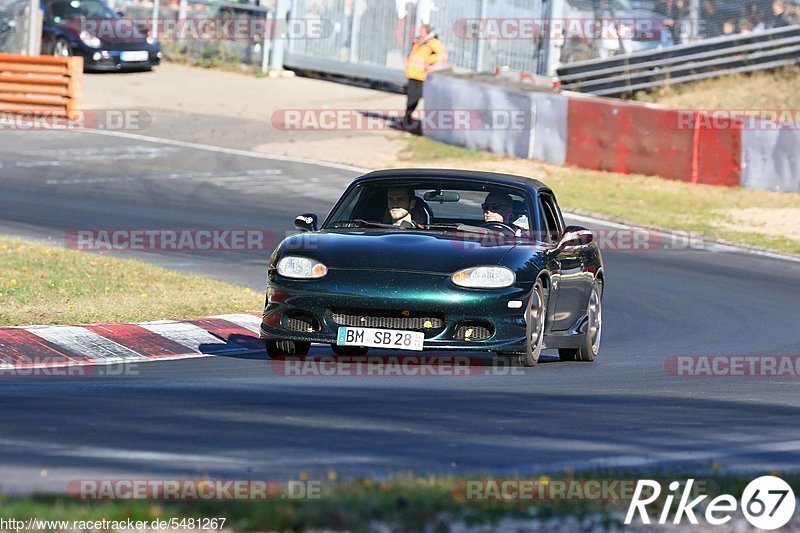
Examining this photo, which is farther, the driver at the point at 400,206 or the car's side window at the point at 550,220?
the car's side window at the point at 550,220

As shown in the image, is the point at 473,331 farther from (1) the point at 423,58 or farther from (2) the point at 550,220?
(1) the point at 423,58

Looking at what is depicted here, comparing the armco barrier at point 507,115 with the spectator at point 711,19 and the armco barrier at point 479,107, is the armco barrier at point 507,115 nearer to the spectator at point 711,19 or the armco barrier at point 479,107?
the armco barrier at point 479,107

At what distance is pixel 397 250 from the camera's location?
9.81 metres

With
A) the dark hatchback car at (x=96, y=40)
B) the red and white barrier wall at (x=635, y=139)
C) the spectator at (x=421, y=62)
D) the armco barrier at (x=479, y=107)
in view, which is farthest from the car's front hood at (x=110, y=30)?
the red and white barrier wall at (x=635, y=139)

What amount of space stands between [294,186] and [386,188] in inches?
488

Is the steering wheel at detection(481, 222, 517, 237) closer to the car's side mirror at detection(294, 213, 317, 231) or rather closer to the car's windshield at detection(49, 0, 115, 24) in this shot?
the car's side mirror at detection(294, 213, 317, 231)

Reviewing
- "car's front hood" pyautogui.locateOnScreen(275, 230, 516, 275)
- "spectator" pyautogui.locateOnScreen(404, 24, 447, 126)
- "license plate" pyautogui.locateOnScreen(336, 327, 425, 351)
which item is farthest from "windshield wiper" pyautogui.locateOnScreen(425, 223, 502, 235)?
"spectator" pyautogui.locateOnScreen(404, 24, 447, 126)

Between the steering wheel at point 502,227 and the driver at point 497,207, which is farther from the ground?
the driver at point 497,207

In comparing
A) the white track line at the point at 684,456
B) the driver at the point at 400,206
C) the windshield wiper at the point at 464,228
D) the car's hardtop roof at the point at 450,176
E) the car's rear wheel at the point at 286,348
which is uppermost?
the car's hardtop roof at the point at 450,176

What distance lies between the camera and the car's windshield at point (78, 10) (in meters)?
34.5

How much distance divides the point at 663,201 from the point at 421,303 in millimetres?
14729

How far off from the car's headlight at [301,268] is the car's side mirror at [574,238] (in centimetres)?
196

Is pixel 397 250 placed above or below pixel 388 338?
above

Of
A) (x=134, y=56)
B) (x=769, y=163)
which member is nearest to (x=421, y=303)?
(x=769, y=163)
